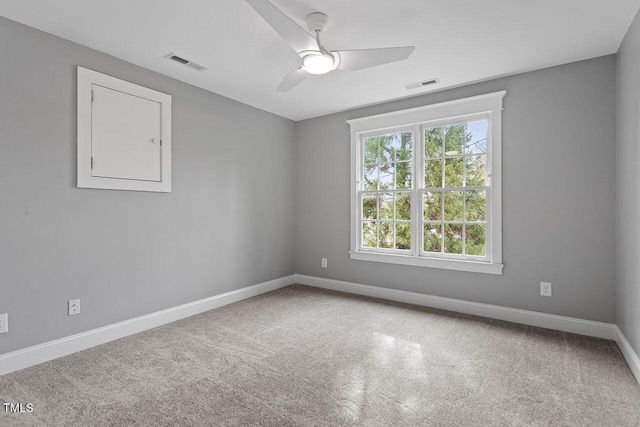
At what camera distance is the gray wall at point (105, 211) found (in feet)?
7.70

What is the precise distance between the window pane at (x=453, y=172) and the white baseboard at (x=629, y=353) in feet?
6.22

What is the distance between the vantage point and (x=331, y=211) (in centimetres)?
463

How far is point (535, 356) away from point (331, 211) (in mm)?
2828

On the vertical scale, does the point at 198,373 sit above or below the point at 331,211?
below

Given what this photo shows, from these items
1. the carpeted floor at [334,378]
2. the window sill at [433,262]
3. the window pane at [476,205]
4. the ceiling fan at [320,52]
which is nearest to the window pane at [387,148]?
the window pane at [476,205]

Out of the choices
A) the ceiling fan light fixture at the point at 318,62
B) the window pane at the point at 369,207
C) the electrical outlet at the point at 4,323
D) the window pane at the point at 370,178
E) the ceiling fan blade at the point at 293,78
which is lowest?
the electrical outlet at the point at 4,323

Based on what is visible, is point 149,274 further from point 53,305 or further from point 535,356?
point 535,356

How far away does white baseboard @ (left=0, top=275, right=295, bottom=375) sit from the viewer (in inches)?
91.2

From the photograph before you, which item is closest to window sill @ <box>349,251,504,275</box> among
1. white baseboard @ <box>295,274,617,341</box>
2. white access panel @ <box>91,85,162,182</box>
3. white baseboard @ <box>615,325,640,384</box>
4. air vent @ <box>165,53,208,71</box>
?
white baseboard @ <box>295,274,617,341</box>

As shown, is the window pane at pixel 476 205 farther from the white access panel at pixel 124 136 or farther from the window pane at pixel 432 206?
the white access panel at pixel 124 136

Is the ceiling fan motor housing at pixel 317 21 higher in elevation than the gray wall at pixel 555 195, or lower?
higher

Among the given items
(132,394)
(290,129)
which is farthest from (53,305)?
(290,129)

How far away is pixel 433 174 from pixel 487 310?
1.61 metres

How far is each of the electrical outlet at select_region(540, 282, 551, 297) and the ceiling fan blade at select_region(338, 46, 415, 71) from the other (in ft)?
8.33
